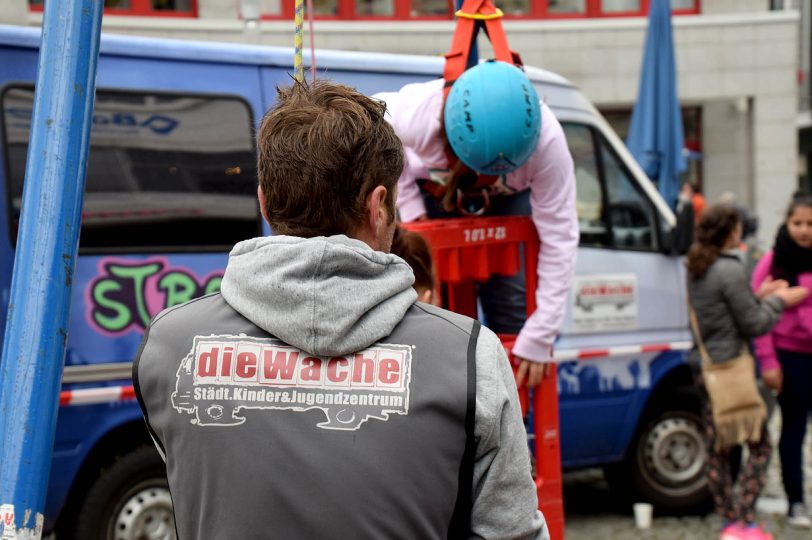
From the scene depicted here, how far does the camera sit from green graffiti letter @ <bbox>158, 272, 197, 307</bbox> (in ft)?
15.2

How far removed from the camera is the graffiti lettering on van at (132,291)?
14.7 ft

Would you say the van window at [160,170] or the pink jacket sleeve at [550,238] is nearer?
the pink jacket sleeve at [550,238]

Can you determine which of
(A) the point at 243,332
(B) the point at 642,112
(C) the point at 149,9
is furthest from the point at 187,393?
(C) the point at 149,9

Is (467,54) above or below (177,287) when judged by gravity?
above

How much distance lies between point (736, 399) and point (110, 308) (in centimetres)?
317

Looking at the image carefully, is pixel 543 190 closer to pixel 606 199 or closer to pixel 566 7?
pixel 606 199

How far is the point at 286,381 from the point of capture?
1568 mm

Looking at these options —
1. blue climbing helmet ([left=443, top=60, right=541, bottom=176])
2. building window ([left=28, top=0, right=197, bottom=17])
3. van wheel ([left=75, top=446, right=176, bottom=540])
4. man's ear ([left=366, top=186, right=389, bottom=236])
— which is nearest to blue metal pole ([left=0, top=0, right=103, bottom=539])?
man's ear ([left=366, top=186, right=389, bottom=236])

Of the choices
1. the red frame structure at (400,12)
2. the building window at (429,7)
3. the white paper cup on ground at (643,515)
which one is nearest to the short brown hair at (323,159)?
the white paper cup on ground at (643,515)

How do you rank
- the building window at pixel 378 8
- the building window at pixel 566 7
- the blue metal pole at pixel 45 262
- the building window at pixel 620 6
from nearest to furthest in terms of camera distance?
the blue metal pole at pixel 45 262
the building window at pixel 378 8
the building window at pixel 566 7
the building window at pixel 620 6

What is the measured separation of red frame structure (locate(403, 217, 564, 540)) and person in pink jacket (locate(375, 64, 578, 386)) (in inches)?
3.2

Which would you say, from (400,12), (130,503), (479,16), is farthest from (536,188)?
(400,12)

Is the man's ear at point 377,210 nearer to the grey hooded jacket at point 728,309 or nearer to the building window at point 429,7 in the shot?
the grey hooded jacket at point 728,309

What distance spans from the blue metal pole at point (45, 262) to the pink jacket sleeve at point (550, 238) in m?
1.75
